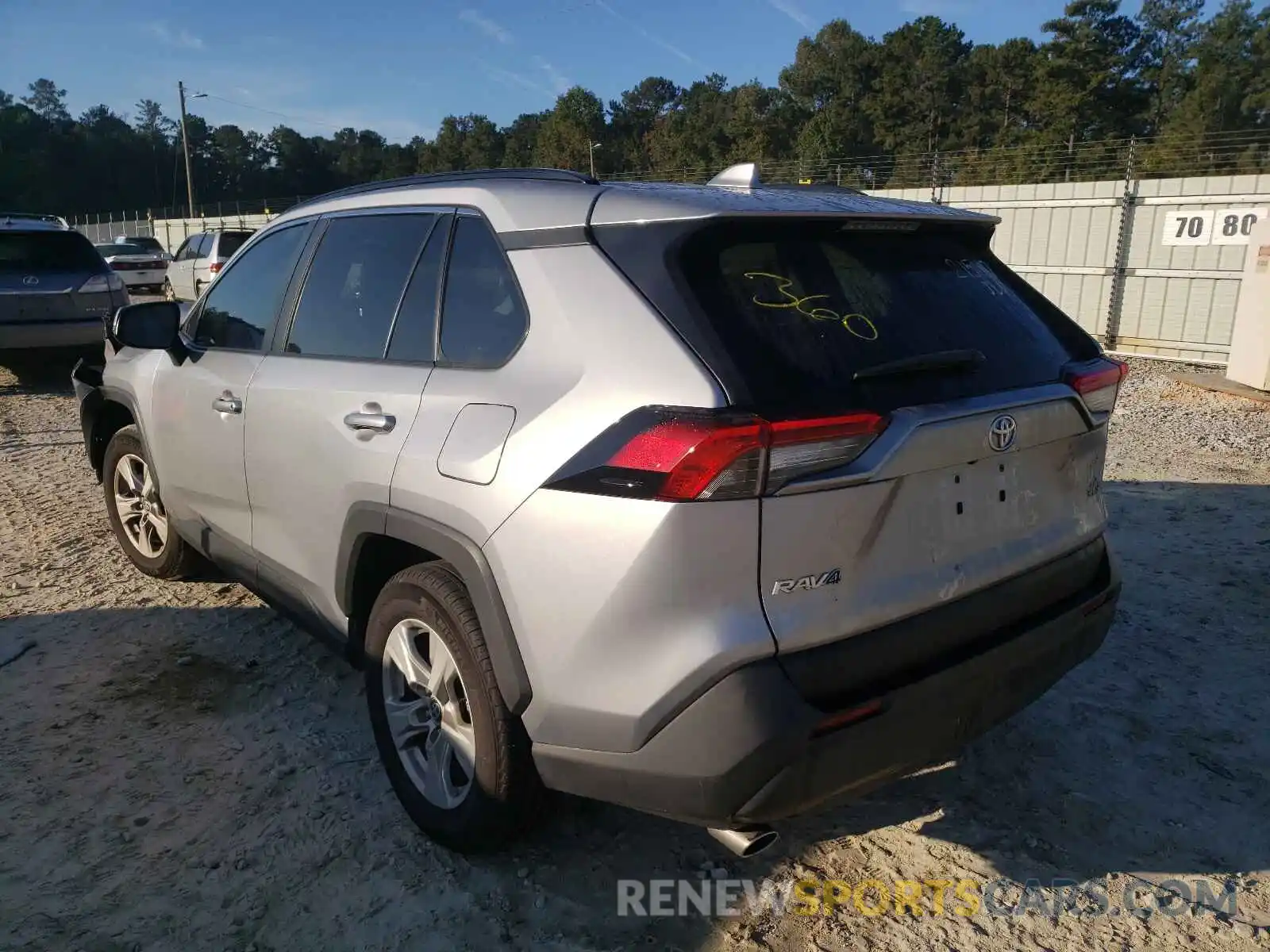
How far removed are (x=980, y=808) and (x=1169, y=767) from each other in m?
0.72

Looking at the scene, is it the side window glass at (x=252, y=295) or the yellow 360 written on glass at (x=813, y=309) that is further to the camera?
the side window glass at (x=252, y=295)

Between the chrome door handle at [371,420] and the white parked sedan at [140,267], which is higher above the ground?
the chrome door handle at [371,420]

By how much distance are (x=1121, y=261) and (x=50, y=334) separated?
12813mm

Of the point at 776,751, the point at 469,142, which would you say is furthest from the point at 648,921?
the point at 469,142

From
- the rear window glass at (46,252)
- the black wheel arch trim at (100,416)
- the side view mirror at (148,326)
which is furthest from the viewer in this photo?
the rear window glass at (46,252)

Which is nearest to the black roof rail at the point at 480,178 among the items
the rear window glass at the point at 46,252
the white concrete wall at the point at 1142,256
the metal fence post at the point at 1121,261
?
the rear window glass at the point at 46,252

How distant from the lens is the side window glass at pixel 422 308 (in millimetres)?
2658

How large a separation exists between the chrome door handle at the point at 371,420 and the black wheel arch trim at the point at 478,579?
216mm

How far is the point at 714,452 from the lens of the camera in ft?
6.11

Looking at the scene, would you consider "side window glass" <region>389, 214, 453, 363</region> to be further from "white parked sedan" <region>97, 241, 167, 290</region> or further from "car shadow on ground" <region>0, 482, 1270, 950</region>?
"white parked sedan" <region>97, 241, 167, 290</region>

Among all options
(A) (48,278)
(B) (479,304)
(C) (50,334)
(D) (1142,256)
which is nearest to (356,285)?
(B) (479,304)

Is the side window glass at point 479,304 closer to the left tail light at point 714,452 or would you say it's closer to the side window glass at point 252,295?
the left tail light at point 714,452

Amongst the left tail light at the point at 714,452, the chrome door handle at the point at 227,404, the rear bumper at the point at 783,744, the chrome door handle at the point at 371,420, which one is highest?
the left tail light at the point at 714,452

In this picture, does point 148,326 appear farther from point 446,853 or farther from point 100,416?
point 446,853
